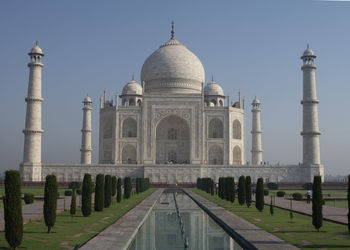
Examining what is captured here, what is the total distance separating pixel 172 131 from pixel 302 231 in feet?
95.9

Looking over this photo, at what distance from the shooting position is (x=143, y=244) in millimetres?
8766

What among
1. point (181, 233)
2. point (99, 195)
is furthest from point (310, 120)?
point (181, 233)

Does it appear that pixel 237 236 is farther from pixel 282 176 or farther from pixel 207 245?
pixel 282 176

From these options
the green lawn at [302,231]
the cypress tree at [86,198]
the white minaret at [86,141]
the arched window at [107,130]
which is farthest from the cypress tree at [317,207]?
the white minaret at [86,141]

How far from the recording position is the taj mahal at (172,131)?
32406mm

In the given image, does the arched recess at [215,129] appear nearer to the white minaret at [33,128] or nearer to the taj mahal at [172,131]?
the taj mahal at [172,131]

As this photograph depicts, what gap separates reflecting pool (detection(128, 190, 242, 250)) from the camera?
8.73 m

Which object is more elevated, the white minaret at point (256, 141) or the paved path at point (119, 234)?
the white minaret at point (256, 141)

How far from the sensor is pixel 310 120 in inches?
1281

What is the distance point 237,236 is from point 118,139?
27.7 metres

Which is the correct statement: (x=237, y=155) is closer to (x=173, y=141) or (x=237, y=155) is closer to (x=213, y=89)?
(x=173, y=141)

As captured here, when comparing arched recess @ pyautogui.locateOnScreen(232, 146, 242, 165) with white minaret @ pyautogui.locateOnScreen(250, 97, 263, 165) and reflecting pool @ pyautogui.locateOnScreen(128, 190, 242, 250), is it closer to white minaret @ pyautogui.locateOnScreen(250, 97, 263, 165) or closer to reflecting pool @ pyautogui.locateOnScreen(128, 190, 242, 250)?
white minaret @ pyautogui.locateOnScreen(250, 97, 263, 165)

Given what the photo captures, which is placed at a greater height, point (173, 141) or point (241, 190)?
point (173, 141)

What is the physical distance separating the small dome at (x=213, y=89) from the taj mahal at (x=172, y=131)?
0.30ft
